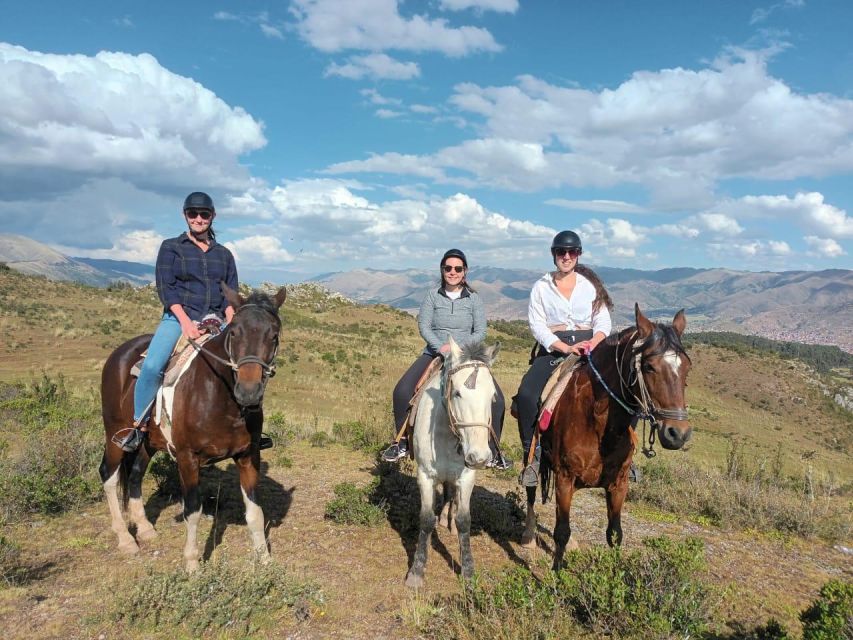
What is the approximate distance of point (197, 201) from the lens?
5363mm

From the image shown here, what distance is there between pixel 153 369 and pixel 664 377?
5.09m

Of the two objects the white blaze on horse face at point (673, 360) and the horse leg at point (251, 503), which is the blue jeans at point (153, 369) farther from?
the white blaze on horse face at point (673, 360)

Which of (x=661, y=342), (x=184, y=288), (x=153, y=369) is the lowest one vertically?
(x=153, y=369)

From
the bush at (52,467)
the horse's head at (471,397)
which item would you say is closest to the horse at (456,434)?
the horse's head at (471,397)

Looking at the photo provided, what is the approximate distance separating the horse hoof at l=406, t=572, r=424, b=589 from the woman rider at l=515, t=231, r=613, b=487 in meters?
1.65

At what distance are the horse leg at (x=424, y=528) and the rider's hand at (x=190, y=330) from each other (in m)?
2.81

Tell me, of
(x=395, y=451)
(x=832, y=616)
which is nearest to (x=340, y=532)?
(x=395, y=451)

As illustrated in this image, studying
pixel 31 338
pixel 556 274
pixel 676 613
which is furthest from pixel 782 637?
pixel 31 338

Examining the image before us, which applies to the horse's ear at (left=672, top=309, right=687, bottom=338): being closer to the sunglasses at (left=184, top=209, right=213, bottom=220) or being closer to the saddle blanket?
the saddle blanket

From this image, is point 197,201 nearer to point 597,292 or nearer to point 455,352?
point 455,352

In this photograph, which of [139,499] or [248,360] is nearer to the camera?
[248,360]

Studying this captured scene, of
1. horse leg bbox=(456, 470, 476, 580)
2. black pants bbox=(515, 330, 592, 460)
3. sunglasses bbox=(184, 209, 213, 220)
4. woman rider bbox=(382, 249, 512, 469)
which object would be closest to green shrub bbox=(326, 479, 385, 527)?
woman rider bbox=(382, 249, 512, 469)

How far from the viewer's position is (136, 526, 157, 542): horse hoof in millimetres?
5953

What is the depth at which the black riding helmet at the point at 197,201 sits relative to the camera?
5.33 meters
